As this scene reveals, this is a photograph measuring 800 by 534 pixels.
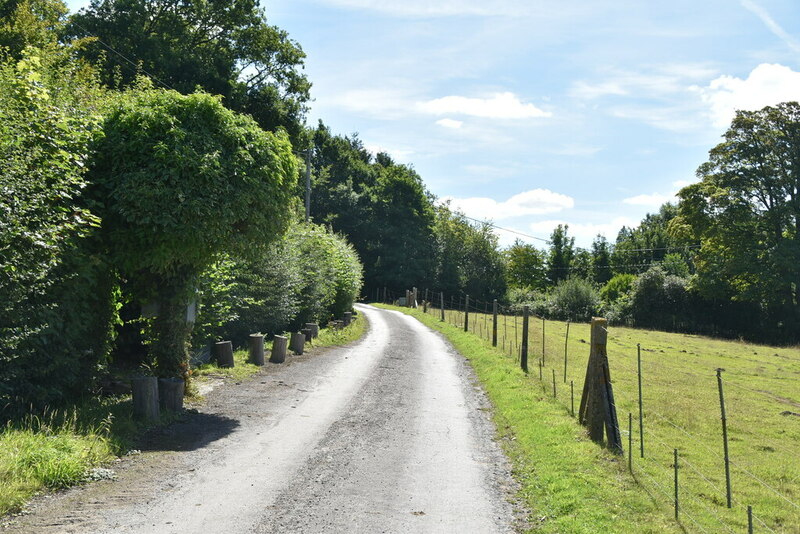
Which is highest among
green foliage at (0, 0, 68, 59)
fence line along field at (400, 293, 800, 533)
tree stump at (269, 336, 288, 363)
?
green foliage at (0, 0, 68, 59)

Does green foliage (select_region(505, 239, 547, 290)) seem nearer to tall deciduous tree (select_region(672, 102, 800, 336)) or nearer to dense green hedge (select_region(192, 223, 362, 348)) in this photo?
tall deciduous tree (select_region(672, 102, 800, 336))

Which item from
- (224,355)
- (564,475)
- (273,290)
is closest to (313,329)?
(273,290)

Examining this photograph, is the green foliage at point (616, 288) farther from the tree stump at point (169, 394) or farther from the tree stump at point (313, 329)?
the tree stump at point (169, 394)

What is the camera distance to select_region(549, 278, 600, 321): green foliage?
59.6 m

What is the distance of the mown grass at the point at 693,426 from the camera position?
8.00 metres

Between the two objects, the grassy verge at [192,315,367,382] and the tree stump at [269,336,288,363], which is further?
the tree stump at [269,336,288,363]

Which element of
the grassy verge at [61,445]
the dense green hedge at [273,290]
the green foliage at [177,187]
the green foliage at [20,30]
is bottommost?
the grassy verge at [61,445]

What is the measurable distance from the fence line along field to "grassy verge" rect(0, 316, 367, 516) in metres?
7.37

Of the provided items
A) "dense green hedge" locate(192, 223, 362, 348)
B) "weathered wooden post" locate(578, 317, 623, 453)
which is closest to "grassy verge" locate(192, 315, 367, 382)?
"dense green hedge" locate(192, 223, 362, 348)

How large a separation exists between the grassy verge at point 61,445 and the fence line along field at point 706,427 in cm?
737

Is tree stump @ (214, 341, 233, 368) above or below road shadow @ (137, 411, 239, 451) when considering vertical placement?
above

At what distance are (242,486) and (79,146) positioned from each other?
267 inches

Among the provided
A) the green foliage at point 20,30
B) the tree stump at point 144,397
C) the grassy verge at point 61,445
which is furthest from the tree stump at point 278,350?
the green foliage at point 20,30

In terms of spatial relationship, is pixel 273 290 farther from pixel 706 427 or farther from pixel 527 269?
pixel 527 269
